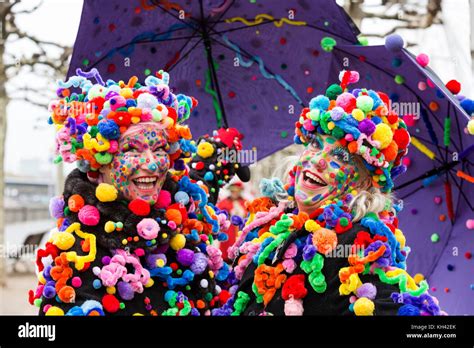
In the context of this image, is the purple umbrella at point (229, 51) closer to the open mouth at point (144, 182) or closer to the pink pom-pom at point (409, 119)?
the pink pom-pom at point (409, 119)

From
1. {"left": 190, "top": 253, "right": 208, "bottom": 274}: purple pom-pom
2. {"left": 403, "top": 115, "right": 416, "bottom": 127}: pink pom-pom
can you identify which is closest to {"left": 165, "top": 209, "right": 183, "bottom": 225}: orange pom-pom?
{"left": 190, "top": 253, "right": 208, "bottom": 274}: purple pom-pom

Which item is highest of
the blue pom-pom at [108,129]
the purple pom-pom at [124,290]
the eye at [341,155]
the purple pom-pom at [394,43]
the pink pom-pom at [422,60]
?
the purple pom-pom at [394,43]

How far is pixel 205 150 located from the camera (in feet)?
16.4

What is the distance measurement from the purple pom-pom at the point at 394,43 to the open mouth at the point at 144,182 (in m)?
1.67

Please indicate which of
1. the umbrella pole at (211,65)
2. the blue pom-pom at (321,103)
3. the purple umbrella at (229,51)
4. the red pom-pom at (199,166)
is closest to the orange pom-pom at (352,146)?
the blue pom-pom at (321,103)

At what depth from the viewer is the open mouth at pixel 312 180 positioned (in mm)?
3777

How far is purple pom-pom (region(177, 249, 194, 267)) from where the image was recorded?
395 cm

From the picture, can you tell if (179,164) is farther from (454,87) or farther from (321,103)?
(454,87)

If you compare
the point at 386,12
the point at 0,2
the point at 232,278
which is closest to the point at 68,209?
the point at 232,278

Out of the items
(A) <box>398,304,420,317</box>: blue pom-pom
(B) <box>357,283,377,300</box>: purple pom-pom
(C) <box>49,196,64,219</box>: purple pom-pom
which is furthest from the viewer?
(C) <box>49,196,64,219</box>: purple pom-pom

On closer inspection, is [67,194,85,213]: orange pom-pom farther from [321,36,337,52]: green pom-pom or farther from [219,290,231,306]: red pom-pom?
[321,36,337,52]: green pom-pom

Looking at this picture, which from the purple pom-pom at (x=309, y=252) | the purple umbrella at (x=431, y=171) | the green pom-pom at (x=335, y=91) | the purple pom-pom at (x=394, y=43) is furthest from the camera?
the purple umbrella at (x=431, y=171)

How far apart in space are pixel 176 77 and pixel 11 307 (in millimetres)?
4904

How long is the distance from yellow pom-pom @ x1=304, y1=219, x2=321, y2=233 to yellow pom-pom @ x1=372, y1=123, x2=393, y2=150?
1.60ft
